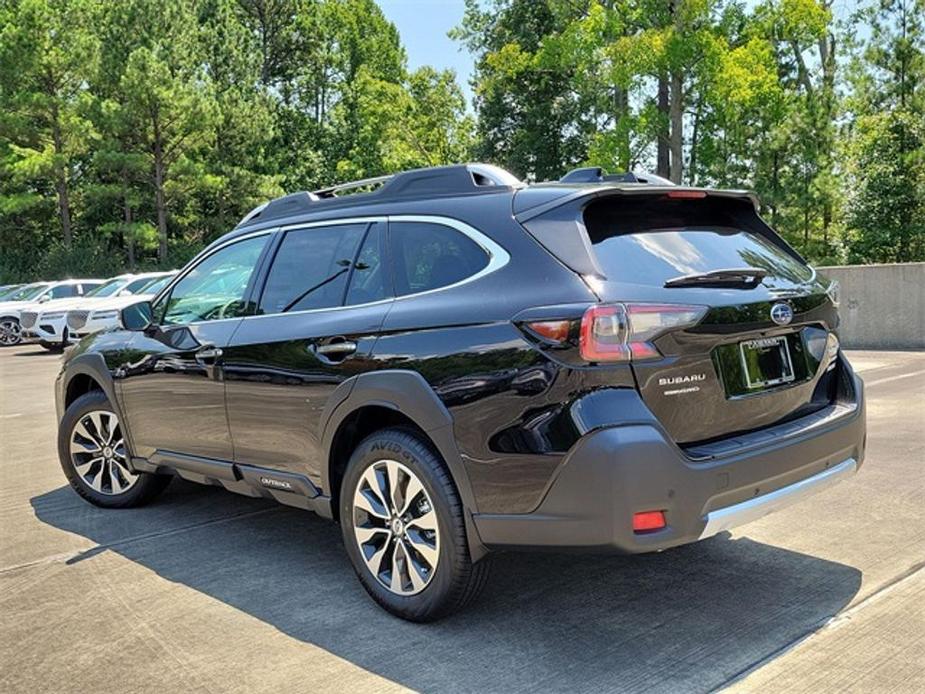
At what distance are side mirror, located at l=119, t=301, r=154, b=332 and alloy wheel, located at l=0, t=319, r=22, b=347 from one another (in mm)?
18397

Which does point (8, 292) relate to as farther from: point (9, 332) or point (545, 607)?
point (545, 607)

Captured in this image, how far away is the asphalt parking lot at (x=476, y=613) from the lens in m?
3.18

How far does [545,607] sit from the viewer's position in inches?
148

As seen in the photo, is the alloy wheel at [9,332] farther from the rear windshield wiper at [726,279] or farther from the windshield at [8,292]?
the rear windshield wiper at [726,279]

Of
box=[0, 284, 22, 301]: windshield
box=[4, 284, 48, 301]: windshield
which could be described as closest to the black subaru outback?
box=[4, 284, 48, 301]: windshield

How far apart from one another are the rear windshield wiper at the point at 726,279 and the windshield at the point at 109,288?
58.5 ft

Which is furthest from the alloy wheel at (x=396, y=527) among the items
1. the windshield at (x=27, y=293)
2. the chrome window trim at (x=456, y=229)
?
the windshield at (x=27, y=293)

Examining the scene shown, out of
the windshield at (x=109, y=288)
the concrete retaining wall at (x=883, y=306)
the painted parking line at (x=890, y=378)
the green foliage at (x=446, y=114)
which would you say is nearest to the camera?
the painted parking line at (x=890, y=378)

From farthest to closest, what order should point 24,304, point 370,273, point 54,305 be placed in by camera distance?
point 24,304 → point 54,305 → point 370,273

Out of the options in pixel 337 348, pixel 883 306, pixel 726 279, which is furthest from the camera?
pixel 883 306

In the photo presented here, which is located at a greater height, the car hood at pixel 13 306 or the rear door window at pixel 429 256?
the car hood at pixel 13 306

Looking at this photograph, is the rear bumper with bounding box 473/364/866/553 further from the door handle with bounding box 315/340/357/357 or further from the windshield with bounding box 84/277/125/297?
the windshield with bounding box 84/277/125/297

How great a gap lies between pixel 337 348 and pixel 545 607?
57.1 inches

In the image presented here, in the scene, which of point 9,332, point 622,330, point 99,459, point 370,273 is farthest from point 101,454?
point 9,332
